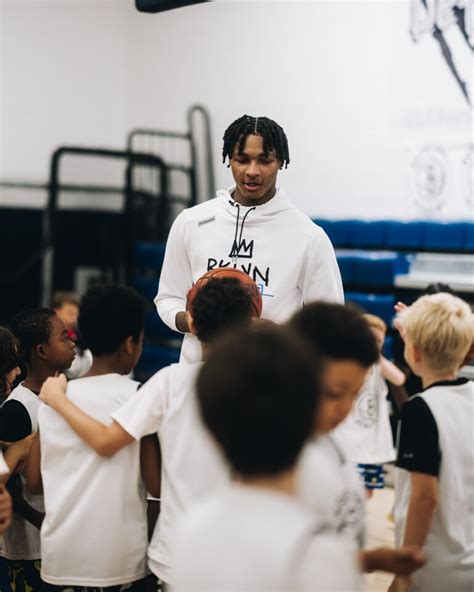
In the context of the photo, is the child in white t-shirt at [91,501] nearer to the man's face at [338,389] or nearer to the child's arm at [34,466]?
the child's arm at [34,466]

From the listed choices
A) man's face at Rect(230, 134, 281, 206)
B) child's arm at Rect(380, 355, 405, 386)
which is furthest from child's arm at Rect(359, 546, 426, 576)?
child's arm at Rect(380, 355, 405, 386)

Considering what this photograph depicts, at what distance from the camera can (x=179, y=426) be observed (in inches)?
67.2

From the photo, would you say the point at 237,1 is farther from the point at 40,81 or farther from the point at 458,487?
the point at 458,487

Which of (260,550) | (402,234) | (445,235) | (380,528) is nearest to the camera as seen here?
(260,550)

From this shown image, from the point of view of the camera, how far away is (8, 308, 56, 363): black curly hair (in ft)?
7.20

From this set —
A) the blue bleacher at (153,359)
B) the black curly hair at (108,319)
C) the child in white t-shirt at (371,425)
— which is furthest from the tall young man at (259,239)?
the blue bleacher at (153,359)

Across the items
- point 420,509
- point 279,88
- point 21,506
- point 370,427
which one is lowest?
point 370,427

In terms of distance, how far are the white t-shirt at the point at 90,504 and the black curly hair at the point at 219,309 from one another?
0.94 feet

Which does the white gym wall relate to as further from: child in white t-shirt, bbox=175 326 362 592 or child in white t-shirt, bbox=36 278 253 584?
child in white t-shirt, bbox=175 326 362 592

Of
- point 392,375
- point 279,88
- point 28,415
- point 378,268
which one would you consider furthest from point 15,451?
Result: point 279,88

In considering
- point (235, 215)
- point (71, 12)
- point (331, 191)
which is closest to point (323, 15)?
point (331, 191)

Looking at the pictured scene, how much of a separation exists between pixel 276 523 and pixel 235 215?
4.58ft

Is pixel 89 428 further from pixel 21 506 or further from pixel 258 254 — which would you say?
pixel 258 254

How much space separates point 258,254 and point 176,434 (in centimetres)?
70
